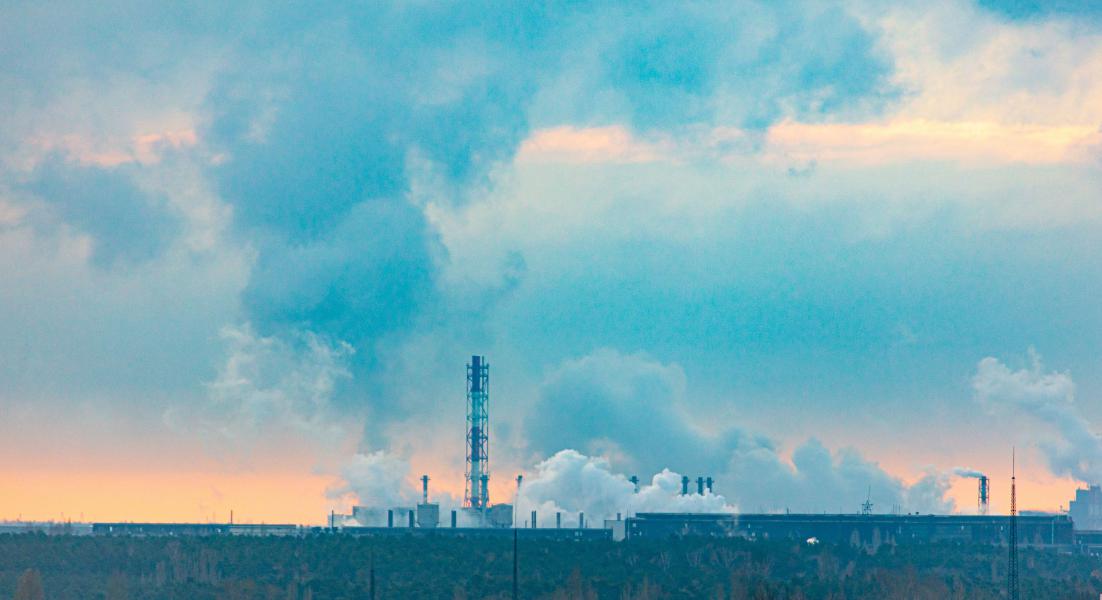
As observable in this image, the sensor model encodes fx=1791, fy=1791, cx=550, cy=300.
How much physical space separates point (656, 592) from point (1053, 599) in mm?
40204

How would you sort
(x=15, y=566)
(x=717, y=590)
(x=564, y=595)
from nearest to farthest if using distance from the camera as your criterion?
(x=564, y=595) < (x=717, y=590) < (x=15, y=566)

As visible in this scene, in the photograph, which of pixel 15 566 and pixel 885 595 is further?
pixel 15 566

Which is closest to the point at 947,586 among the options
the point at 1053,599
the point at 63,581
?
the point at 1053,599

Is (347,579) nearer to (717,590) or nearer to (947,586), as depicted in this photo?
(717,590)

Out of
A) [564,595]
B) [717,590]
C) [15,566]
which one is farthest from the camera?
[15,566]

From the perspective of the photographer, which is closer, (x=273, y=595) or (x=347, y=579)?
(x=273, y=595)

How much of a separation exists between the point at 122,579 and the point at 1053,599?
95.2 metres

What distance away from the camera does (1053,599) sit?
7136 inches

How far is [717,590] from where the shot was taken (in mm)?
184875

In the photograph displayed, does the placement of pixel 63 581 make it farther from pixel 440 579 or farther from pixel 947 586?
pixel 947 586

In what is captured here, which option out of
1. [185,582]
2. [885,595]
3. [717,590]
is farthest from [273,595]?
[885,595]

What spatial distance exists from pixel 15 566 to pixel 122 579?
19.4 meters

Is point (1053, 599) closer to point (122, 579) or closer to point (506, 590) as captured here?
point (506, 590)

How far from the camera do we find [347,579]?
194750 mm
